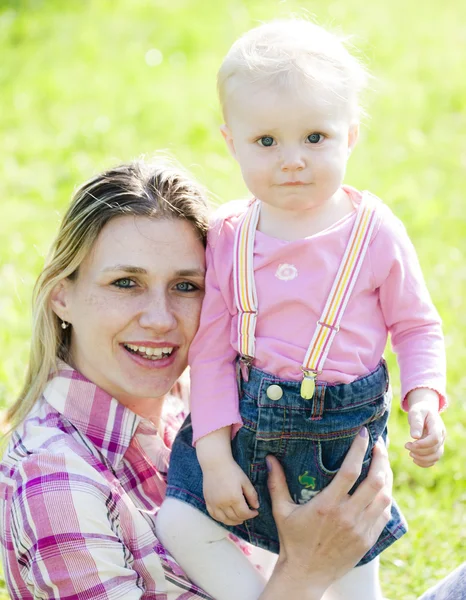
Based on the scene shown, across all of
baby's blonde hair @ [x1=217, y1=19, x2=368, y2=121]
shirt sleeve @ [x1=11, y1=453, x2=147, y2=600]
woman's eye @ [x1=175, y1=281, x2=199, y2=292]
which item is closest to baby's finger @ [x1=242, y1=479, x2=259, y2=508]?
shirt sleeve @ [x1=11, y1=453, x2=147, y2=600]

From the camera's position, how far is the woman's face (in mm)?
2816

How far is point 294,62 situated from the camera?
→ 2.45 meters

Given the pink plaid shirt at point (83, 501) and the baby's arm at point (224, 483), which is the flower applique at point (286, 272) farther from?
the pink plaid shirt at point (83, 501)

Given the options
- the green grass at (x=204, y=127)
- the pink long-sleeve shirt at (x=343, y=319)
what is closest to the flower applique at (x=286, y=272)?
the pink long-sleeve shirt at (x=343, y=319)

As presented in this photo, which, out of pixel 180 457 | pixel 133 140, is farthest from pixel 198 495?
pixel 133 140

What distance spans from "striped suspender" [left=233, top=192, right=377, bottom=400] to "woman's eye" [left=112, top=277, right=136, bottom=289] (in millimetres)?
378

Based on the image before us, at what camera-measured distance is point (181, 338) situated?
9.35ft

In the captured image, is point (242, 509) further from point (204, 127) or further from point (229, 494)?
point (204, 127)

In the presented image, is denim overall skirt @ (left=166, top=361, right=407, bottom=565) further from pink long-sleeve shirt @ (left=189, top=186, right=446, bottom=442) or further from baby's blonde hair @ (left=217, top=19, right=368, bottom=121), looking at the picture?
baby's blonde hair @ (left=217, top=19, right=368, bottom=121)

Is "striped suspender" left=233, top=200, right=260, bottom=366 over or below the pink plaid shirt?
over

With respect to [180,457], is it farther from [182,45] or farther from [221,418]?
[182,45]

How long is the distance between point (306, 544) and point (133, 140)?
559 centimetres

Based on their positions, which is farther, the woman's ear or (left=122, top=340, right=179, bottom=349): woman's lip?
the woman's ear

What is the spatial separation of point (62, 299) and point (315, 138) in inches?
39.0
